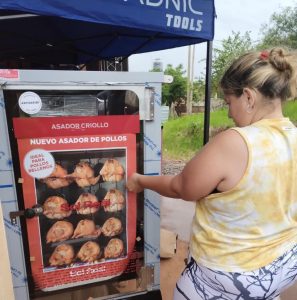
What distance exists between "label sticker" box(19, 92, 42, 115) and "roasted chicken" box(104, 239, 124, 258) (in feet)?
2.63

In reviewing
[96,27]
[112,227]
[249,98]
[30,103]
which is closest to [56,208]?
[112,227]

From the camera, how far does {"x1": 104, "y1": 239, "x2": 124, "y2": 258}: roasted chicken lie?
5.67ft

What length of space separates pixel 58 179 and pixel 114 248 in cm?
50

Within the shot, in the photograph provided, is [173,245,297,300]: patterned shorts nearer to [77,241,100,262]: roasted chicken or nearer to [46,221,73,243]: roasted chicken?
[77,241,100,262]: roasted chicken

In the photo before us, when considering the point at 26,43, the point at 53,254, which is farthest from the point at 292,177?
the point at 26,43

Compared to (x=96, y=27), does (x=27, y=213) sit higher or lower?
lower

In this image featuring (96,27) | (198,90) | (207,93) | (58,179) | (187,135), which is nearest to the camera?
(58,179)

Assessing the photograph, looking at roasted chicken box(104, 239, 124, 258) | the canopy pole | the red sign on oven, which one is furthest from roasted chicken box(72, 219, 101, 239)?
the canopy pole

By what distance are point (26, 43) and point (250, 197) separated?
12.7 ft

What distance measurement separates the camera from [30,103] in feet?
4.64

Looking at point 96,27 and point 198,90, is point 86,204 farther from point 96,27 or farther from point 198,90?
point 198,90

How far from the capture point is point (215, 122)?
35.9ft

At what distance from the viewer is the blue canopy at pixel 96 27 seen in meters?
2.00

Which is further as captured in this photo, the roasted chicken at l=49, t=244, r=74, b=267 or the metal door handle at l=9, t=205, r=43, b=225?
the roasted chicken at l=49, t=244, r=74, b=267
